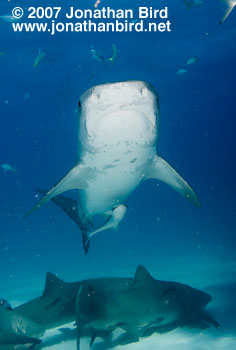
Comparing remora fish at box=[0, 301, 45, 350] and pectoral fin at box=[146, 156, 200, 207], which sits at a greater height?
pectoral fin at box=[146, 156, 200, 207]

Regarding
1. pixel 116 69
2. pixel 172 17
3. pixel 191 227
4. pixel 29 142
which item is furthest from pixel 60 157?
pixel 172 17

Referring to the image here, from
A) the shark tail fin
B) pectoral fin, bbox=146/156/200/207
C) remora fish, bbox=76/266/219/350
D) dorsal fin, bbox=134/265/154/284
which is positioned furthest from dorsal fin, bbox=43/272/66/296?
pectoral fin, bbox=146/156/200/207

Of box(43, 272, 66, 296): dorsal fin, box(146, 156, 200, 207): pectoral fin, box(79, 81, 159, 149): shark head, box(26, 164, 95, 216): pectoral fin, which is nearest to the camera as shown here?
box(79, 81, 159, 149): shark head

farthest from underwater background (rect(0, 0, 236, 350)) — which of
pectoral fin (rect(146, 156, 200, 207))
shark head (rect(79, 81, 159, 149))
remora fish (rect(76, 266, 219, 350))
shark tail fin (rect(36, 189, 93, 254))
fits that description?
shark head (rect(79, 81, 159, 149))

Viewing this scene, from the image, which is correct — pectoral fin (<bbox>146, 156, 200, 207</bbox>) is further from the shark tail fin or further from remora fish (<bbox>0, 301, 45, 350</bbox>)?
remora fish (<bbox>0, 301, 45, 350</bbox>)

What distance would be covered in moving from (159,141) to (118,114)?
4020cm

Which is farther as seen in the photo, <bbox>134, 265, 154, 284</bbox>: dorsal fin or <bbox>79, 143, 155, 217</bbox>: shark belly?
<bbox>134, 265, 154, 284</bbox>: dorsal fin

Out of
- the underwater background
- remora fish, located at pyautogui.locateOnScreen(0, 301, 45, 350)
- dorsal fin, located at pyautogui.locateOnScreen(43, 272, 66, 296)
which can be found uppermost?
the underwater background

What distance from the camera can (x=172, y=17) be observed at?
67.1ft

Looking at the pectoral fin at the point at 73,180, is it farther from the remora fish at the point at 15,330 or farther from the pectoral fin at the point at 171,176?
the remora fish at the point at 15,330

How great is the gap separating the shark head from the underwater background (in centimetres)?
310

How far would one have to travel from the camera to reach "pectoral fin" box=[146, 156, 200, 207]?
5.43 metres

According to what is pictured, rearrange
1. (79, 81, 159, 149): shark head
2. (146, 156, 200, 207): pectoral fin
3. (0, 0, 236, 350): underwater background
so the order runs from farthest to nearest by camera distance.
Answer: (0, 0, 236, 350): underwater background
(146, 156, 200, 207): pectoral fin
(79, 81, 159, 149): shark head

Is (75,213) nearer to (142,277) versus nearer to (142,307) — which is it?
(142,277)
